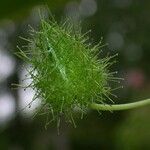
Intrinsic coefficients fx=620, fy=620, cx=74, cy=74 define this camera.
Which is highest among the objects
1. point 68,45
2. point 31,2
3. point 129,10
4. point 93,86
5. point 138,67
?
point 129,10

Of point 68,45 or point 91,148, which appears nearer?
point 68,45

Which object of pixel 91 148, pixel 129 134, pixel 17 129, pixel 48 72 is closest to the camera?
pixel 48 72

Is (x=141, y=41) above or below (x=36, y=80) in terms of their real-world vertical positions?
above

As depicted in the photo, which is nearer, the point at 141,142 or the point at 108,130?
the point at 141,142

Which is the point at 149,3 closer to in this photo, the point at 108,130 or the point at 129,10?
the point at 129,10

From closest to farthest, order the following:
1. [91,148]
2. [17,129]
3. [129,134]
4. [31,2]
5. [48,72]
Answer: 1. [48,72]
2. [31,2]
3. [129,134]
4. [91,148]
5. [17,129]

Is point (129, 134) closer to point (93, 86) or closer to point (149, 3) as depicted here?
point (149, 3)

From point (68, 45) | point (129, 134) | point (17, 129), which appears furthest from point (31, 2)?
point (17, 129)

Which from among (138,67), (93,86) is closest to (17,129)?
(138,67)

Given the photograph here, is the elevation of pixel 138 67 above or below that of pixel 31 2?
above
